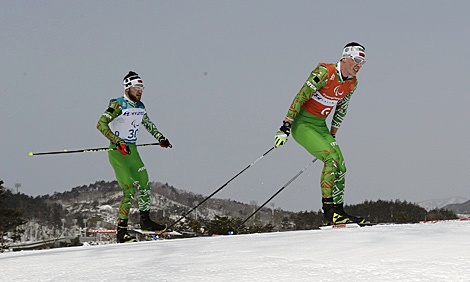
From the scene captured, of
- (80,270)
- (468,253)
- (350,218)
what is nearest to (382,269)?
(468,253)

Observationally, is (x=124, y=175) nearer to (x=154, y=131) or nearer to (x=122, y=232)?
(x=122, y=232)

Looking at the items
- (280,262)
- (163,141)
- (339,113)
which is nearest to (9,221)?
(163,141)

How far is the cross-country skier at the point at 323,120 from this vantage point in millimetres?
6688

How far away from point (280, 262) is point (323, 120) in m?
4.19

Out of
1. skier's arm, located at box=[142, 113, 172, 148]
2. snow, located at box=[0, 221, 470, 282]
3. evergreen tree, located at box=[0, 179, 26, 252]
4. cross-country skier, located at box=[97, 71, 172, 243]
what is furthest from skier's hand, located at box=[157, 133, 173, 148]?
evergreen tree, located at box=[0, 179, 26, 252]

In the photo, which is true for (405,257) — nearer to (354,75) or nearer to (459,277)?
(459,277)

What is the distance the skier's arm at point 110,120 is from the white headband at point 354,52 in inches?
124

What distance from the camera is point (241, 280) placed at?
2.69 metres

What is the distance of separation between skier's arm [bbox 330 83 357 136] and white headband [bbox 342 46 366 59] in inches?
25.7

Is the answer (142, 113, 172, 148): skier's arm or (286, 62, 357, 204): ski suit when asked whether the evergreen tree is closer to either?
(142, 113, 172, 148): skier's arm

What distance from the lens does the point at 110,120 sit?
783 centimetres

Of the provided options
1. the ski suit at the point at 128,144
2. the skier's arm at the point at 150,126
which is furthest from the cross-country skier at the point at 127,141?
the skier's arm at the point at 150,126

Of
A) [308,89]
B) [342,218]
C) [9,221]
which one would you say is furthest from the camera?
[9,221]

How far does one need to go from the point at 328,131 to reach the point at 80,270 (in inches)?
176
